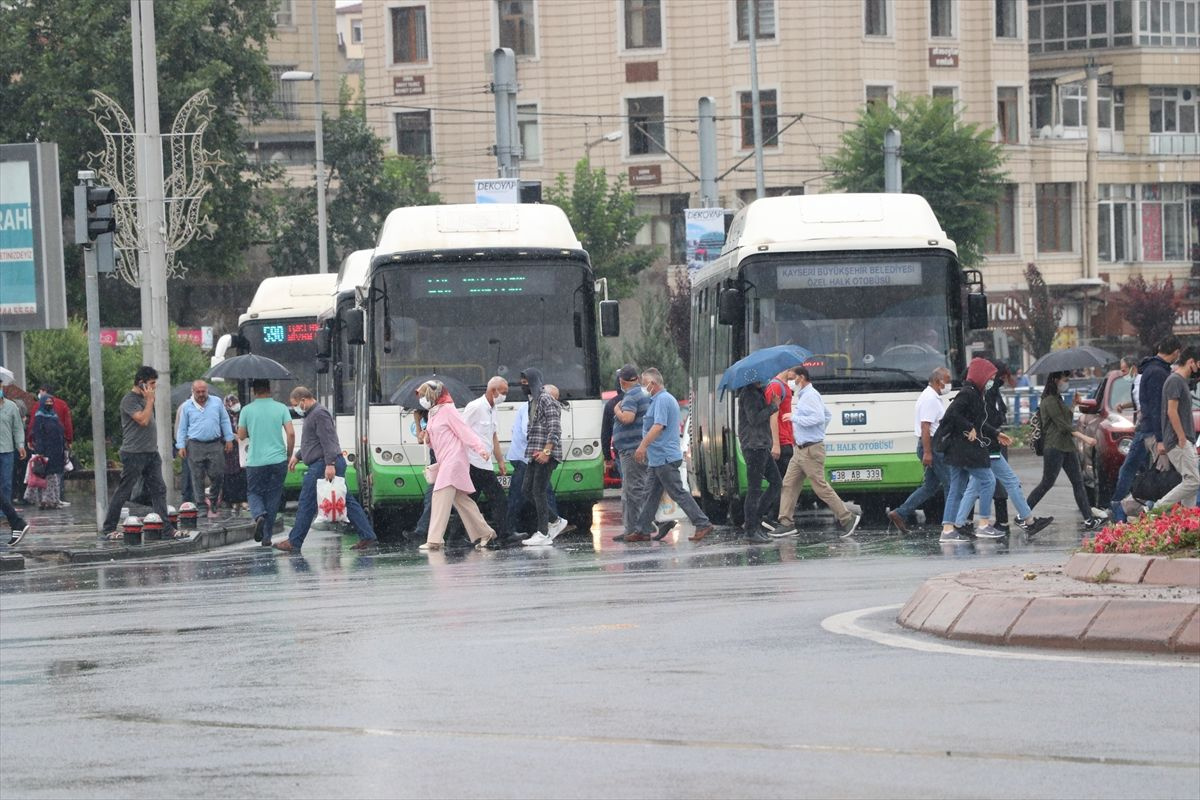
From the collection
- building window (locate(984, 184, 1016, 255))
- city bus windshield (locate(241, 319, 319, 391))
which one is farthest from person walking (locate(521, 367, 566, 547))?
building window (locate(984, 184, 1016, 255))

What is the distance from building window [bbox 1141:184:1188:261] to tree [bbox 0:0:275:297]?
27.4 metres

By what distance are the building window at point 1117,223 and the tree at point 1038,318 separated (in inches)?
213

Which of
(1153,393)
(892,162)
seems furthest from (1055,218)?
(1153,393)

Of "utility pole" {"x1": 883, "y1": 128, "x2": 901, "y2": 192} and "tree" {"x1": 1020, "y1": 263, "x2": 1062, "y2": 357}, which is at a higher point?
"utility pole" {"x1": 883, "y1": 128, "x2": 901, "y2": 192}

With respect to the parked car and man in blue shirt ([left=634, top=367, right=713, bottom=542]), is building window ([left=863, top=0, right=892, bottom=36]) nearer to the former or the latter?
the parked car

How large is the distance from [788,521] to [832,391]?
1612 mm

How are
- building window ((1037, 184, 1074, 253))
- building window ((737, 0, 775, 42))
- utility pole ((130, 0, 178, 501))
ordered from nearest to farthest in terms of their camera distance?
utility pole ((130, 0, 178, 501)) < building window ((737, 0, 775, 42)) < building window ((1037, 184, 1074, 253))

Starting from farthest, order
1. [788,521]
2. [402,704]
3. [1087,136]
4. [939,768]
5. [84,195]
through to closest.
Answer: [1087,136], [84,195], [788,521], [402,704], [939,768]

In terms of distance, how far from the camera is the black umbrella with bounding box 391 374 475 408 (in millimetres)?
21969

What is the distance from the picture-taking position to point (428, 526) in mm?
22000

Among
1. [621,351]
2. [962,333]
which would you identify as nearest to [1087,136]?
[621,351]

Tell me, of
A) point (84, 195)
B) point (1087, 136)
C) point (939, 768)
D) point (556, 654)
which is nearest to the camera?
point (939, 768)

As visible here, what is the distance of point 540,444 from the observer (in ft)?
69.1

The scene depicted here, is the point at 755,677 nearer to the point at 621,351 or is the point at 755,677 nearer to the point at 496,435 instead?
the point at 496,435
